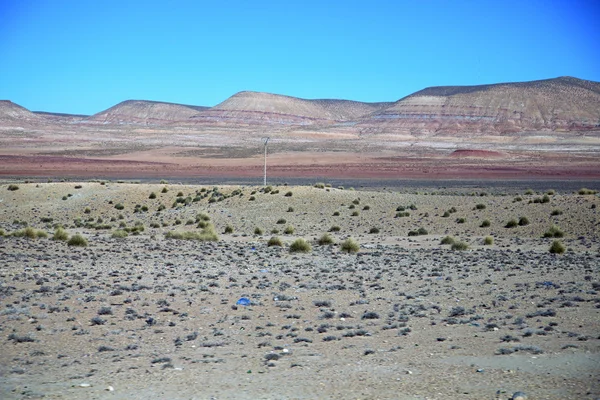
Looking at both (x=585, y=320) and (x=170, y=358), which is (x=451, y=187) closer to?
(x=585, y=320)

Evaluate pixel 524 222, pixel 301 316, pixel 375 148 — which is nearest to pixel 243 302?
pixel 301 316

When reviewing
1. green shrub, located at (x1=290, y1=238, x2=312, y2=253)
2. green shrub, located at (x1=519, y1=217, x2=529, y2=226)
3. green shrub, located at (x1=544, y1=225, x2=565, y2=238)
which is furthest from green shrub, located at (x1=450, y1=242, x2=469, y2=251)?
green shrub, located at (x1=519, y1=217, x2=529, y2=226)

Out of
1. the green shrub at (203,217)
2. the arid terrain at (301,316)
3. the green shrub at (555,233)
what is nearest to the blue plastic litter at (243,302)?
the arid terrain at (301,316)

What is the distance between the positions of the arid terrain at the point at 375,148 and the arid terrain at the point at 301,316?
168 feet

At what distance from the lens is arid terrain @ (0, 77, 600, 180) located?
8412cm

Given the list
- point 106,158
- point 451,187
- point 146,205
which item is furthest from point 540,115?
point 146,205

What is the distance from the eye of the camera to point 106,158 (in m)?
107

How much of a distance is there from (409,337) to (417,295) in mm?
3944

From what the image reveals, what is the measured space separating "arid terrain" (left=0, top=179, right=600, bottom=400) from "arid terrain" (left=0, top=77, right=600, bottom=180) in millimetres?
51264

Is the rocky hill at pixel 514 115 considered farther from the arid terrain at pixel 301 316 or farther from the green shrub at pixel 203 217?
the arid terrain at pixel 301 316

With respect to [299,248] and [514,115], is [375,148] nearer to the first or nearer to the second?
[514,115]

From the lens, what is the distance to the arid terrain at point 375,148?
84.1 m

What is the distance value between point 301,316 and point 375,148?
125 metres

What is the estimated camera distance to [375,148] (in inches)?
5369
